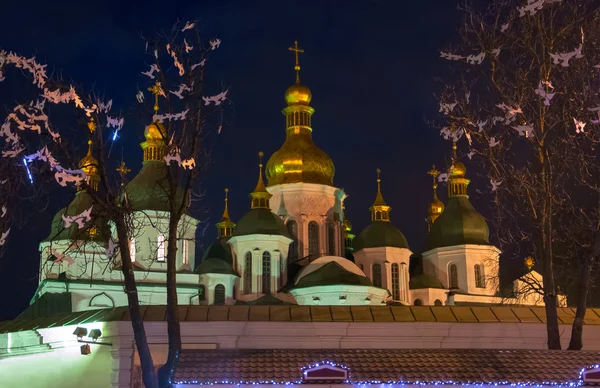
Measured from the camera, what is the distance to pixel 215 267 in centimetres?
4259

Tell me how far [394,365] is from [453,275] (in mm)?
33365

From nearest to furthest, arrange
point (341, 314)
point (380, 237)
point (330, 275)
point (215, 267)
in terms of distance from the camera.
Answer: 1. point (341, 314)
2. point (330, 275)
3. point (215, 267)
4. point (380, 237)

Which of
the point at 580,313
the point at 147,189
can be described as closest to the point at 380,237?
the point at 147,189

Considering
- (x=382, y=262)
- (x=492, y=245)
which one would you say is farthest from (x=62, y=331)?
(x=492, y=245)

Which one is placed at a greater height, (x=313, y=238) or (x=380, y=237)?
(x=380, y=237)

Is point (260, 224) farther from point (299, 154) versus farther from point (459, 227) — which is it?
point (459, 227)

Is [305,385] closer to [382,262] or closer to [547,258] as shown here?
[547,258]

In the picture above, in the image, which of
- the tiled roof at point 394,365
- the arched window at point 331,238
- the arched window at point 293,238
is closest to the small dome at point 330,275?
the arched window at point 293,238

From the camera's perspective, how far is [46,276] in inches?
1550

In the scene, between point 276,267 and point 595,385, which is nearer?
point 595,385

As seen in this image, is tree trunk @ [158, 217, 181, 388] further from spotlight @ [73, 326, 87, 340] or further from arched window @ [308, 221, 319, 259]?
arched window @ [308, 221, 319, 259]

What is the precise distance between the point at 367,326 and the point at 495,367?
4.62 m

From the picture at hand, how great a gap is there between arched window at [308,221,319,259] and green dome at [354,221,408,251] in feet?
8.88

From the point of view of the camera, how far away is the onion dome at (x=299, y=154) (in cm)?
4656
